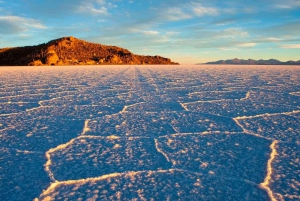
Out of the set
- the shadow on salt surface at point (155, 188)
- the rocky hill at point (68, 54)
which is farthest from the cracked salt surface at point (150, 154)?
the rocky hill at point (68, 54)

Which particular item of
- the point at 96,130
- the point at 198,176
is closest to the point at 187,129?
the point at 96,130

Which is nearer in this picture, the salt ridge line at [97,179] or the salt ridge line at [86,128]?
the salt ridge line at [97,179]

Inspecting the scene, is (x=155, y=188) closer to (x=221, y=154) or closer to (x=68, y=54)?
(x=221, y=154)

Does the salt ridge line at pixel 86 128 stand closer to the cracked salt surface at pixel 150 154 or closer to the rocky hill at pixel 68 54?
the cracked salt surface at pixel 150 154

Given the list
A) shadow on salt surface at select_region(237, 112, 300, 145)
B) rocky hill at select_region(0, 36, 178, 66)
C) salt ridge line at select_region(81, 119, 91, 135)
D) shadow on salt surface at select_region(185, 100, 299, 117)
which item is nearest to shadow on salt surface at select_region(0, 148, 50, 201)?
salt ridge line at select_region(81, 119, 91, 135)

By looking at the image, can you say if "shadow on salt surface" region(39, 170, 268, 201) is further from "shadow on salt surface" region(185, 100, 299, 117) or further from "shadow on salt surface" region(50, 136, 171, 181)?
"shadow on salt surface" region(185, 100, 299, 117)

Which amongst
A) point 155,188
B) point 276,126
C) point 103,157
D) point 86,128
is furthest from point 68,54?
point 155,188
